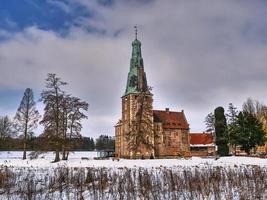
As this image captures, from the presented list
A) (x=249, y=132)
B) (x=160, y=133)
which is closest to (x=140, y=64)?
(x=160, y=133)

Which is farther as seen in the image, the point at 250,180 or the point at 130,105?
the point at 130,105

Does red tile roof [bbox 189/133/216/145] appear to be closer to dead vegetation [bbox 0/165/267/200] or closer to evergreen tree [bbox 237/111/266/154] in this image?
evergreen tree [bbox 237/111/266/154]

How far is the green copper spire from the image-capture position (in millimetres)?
75125

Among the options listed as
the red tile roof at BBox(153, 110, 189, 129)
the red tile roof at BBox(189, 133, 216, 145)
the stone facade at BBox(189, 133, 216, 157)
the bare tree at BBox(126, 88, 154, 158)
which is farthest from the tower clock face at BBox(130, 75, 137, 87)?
the bare tree at BBox(126, 88, 154, 158)

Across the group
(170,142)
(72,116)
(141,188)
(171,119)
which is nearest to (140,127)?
(72,116)

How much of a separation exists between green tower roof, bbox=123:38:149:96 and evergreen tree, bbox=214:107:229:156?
81.8ft

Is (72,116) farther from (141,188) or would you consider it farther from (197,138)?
(197,138)

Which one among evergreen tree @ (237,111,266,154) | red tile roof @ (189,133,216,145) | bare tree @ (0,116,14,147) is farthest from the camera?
red tile roof @ (189,133,216,145)

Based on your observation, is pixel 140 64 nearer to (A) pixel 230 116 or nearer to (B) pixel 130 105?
(B) pixel 130 105

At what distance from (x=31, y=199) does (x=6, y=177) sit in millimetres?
3819

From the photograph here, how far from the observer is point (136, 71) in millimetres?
75312

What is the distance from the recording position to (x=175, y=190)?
38.5 ft

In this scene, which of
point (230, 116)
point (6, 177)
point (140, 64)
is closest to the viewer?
point (6, 177)

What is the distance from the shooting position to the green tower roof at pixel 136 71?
246 feet
